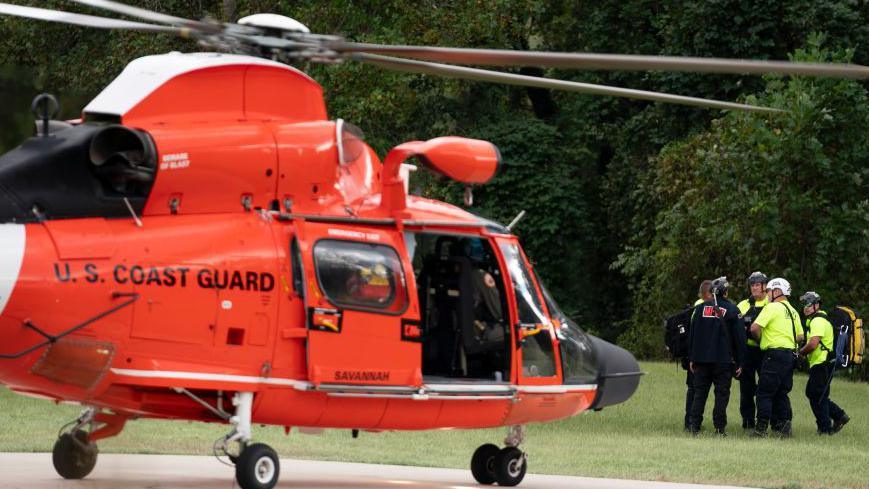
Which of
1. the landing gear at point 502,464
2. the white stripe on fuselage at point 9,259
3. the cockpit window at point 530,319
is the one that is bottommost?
the landing gear at point 502,464

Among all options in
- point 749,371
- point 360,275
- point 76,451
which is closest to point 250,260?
point 360,275

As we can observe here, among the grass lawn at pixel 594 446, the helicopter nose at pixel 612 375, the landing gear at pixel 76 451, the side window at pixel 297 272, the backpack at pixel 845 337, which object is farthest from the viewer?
the backpack at pixel 845 337

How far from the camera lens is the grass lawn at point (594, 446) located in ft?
50.3

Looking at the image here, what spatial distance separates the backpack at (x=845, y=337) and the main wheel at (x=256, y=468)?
34.6ft

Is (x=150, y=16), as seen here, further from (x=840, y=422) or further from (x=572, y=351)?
(x=840, y=422)

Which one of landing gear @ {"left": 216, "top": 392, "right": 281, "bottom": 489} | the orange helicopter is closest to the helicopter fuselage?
the orange helicopter

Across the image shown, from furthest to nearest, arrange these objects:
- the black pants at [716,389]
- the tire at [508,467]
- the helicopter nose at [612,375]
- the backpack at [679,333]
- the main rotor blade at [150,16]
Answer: the backpack at [679,333] → the black pants at [716,389] → the helicopter nose at [612,375] → the tire at [508,467] → the main rotor blade at [150,16]

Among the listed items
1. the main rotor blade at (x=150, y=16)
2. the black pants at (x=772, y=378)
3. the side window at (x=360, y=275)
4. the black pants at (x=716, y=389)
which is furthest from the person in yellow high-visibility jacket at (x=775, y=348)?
the main rotor blade at (x=150, y=16)

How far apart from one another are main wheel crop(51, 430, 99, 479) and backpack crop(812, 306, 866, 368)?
422 inches

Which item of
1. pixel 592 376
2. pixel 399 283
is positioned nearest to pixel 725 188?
pixel 592 376

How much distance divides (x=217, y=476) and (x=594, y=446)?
5435 mm

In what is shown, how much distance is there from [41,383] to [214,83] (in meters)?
2.69

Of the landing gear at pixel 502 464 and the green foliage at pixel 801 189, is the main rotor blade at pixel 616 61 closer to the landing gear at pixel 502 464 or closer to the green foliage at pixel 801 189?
the landing gear at pixel 502 464

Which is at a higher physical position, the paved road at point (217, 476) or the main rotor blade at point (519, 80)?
the main rotor blade at point (519, 80)
